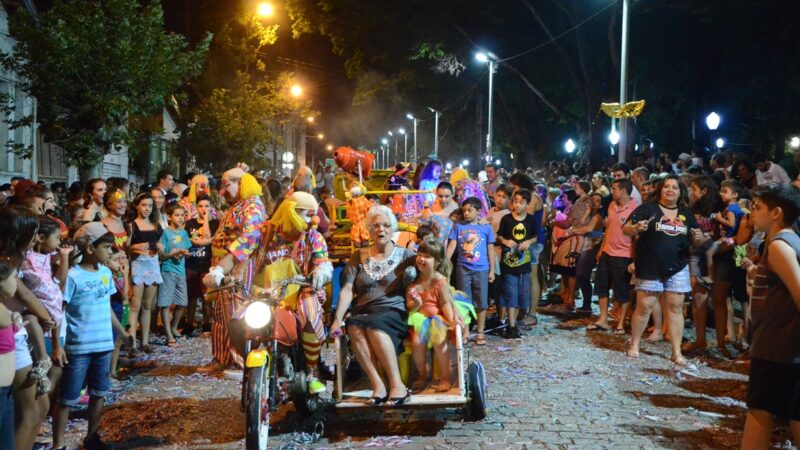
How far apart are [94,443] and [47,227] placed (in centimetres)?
173

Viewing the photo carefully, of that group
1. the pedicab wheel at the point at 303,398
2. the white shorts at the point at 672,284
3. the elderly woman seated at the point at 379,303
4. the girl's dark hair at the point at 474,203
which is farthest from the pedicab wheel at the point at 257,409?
the white shorts at the point at 672,284

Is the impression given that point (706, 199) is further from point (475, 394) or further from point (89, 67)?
point (89, 67)

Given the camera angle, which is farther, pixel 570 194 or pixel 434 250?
pixel 570 194

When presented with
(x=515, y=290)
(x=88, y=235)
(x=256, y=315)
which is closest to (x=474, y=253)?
(x=515, y=290)

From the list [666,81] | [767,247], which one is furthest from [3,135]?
[666,81]

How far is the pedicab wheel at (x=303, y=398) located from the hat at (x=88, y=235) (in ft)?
6.50

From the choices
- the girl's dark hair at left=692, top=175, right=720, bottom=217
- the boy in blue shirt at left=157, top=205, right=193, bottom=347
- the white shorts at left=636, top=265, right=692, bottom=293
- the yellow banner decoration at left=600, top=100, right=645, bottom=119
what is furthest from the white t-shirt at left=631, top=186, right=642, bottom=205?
the boy in blue shirt at left=157, top=205, right=193, bottom=347

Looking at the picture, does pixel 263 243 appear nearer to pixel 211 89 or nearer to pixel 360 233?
pixel 360 233

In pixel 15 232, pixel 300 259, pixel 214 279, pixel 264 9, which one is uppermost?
pixel 264 9

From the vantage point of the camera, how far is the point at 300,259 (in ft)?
20.6

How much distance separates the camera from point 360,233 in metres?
9.93

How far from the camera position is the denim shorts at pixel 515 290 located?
34.6 ft

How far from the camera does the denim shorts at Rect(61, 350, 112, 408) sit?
5.67m

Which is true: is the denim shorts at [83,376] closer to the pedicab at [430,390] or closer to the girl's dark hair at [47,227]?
the girl's dark hair at [47,227]
